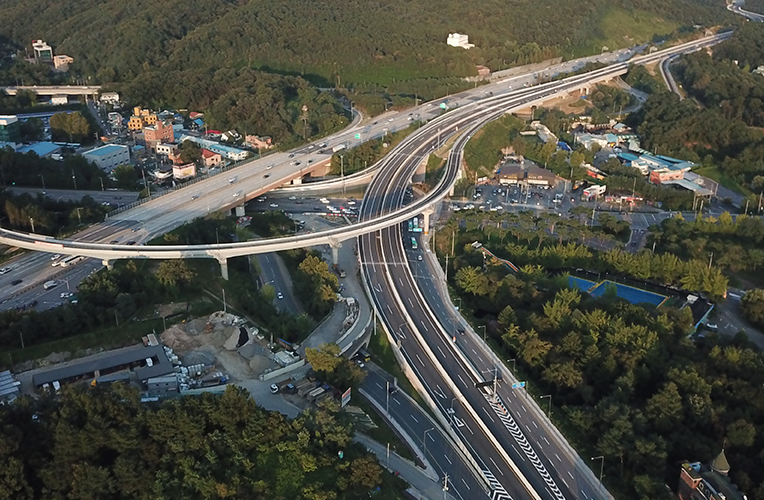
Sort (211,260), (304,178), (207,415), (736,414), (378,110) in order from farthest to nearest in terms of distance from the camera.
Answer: (378,110) < (304,178) < (211,260) < (736,414) < (207,415)

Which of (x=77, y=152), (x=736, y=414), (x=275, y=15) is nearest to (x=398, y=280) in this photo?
(x=736, y=414)

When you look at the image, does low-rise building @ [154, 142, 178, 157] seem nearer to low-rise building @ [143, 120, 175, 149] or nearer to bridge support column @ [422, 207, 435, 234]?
low-rise building @ [143, 120, 175, 149]

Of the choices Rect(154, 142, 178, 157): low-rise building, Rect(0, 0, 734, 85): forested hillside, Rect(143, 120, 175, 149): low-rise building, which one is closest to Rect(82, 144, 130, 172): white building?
Rect(154, 142, 178, 157): low-rise building

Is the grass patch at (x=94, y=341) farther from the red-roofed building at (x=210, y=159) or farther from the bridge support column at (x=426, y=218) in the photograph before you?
the red-roofed building at (x=210, y=159)

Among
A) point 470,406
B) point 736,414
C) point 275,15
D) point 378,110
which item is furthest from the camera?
point 275,15

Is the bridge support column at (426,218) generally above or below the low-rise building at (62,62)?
below

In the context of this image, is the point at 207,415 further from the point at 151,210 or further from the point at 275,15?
the point at 275,15

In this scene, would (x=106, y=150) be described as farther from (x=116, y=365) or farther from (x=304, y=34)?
(x=304, y=34)

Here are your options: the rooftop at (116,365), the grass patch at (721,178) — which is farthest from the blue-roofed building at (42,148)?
the grass patch at (721,178)
